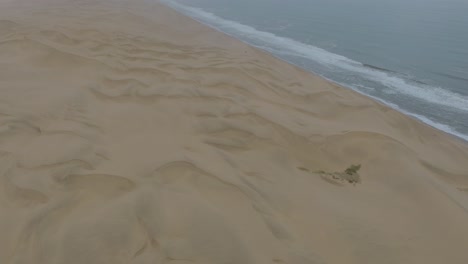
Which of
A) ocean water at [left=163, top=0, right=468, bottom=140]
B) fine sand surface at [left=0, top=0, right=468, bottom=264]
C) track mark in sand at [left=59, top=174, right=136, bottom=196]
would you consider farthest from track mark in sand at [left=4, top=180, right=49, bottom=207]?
ocean water at [left=163, top=0, right=468, bottom=140]

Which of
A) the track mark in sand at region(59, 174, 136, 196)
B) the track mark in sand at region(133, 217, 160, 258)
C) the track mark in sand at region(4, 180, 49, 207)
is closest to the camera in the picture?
the track mark in sand at region(133, 217, 160, 258)

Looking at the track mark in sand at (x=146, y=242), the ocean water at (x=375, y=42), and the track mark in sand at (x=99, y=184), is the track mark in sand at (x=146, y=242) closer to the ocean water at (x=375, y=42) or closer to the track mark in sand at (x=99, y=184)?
the track mark in sand at (x=99, y=184)

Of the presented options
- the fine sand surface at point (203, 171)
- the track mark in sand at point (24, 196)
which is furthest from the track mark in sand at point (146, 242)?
the track mark in sand at point (24, 196)

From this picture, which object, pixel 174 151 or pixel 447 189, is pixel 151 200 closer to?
pixel 174 151

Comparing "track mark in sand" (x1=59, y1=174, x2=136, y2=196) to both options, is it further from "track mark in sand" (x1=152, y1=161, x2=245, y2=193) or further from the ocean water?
the ocean water

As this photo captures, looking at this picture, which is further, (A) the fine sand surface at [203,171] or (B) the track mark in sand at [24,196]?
(B) the track mark in sand at [24,196]

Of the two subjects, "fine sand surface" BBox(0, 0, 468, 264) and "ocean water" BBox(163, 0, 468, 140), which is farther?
"ocean water" BBox(163, 0, 468, 140)

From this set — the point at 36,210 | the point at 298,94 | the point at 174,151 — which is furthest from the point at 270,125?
the point at 36,210
